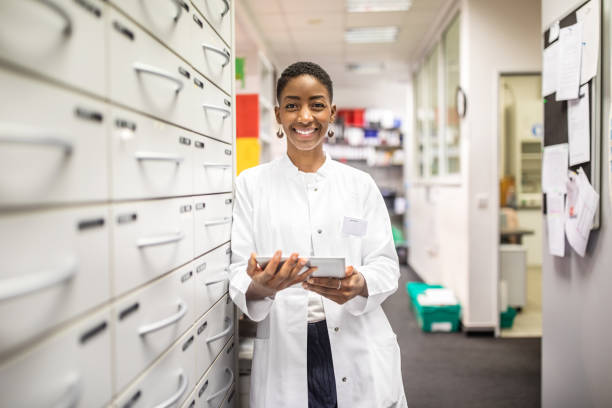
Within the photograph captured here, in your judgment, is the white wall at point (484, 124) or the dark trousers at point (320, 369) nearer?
the dark trousers at point (320, 369)

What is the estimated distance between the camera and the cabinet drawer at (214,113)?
43.6 inches

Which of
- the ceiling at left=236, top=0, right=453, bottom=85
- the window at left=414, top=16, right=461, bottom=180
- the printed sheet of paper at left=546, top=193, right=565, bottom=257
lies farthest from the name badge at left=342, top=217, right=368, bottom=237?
the ceiling at left=236, top=0, right=453, bottom=85

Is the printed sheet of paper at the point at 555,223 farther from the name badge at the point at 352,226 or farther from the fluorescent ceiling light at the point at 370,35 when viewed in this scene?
the fluorescent ceiling light at the point at 370,35

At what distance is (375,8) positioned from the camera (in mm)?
3939

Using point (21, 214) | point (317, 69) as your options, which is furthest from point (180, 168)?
point (317, 69)

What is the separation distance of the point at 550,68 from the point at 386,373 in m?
1.53

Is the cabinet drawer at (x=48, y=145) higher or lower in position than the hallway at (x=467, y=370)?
higher

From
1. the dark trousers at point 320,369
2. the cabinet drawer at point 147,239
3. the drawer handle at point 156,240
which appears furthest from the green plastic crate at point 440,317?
the drawer handle at point 156,240

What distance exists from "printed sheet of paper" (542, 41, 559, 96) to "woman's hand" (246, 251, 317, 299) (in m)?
1.52

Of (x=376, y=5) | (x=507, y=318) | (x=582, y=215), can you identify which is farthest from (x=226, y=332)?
(x=376, y=5)

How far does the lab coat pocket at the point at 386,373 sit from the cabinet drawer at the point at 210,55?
96 cm

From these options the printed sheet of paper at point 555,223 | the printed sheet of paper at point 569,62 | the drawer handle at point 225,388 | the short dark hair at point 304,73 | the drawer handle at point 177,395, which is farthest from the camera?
the printed sheet of paper at point 555,223

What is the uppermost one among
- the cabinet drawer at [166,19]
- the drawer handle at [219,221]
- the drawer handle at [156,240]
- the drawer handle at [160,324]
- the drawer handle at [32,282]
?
the cabinet drawer at [166,19]

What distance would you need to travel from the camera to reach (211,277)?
1173 mm
